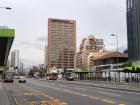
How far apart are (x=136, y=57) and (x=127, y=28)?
11440 millimetres

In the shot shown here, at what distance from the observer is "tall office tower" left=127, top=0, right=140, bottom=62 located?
91.1 m

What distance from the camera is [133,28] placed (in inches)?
3775

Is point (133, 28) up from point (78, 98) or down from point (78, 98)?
up

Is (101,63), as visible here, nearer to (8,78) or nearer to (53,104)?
(8,78)

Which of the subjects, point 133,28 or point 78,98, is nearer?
point 78,98

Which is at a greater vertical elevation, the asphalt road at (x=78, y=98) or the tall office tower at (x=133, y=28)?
the tall office tower at (x=133, y=28)

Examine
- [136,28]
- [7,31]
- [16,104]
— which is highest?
[136,28]

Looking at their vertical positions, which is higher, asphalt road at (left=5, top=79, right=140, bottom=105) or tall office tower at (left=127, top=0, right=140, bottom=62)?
tall office tower at (left=127, top=0, right=140, bottom=62)

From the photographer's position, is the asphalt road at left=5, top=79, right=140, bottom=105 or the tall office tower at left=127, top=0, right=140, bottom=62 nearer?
the asphalt road at left=5, top=79, right=140, bottom=105

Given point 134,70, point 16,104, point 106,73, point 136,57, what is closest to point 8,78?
point 106,73

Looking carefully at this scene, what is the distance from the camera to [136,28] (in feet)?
303

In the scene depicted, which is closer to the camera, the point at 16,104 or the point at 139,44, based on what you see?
the point at 16,104

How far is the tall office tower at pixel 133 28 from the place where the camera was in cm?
9106

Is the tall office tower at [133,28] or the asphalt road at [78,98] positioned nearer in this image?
the asphalt road at [78,98]
